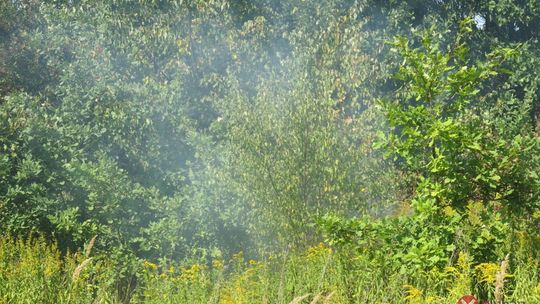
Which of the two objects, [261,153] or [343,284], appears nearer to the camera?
[343,284]

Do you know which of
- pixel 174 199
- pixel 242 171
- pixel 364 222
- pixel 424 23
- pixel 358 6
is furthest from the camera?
pixel 424 23

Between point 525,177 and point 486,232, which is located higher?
point 525,177

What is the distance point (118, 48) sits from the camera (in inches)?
590

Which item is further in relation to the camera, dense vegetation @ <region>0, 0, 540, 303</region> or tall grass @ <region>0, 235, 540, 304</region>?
dense vegetation @ <region>0, 0, 540, 303</region>

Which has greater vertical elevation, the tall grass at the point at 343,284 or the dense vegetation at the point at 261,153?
the dense vegetation at the point at 261,153

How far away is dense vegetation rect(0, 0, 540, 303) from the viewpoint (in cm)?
748

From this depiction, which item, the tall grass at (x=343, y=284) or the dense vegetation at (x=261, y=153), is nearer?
the tall grass at (x=343, y=284)

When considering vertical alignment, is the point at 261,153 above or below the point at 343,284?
above

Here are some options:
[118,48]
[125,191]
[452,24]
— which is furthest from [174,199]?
[452,24]

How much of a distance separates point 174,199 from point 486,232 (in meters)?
6.27

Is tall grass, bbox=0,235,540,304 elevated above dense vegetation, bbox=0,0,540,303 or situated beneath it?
situated beneath

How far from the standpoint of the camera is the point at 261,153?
1141cm

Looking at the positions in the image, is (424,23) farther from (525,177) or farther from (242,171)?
(525,177)

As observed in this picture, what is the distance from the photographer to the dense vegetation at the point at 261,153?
24.5 ft
